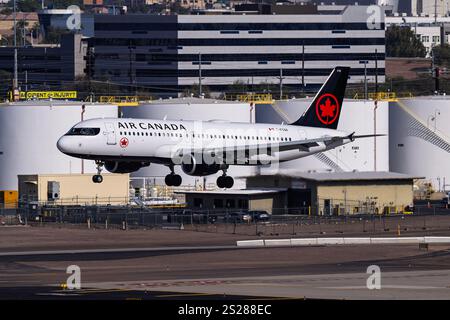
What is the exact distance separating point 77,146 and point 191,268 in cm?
2406

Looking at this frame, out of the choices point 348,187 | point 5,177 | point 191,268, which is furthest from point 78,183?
point 191,268

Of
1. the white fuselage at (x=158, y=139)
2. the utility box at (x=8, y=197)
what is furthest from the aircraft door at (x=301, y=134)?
the utility box at (x=8, y=197)

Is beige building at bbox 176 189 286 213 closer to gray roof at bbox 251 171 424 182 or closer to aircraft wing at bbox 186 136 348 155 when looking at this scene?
gray roof at bbox 251 171 424 182

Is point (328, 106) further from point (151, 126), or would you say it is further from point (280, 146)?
point (151, 126)

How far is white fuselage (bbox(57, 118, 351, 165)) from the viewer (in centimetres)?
11331

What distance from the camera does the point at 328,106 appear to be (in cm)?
14225

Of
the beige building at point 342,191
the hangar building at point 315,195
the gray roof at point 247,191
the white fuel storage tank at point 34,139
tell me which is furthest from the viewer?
the white fuel storage tank at point 34,139

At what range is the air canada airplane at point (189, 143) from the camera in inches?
4476

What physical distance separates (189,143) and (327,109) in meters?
25.9

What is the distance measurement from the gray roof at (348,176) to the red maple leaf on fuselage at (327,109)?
1163 centimetres

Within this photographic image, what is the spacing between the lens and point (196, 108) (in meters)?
169

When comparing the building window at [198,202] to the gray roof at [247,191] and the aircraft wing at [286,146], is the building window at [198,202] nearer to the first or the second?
the gray roof at [247,191]

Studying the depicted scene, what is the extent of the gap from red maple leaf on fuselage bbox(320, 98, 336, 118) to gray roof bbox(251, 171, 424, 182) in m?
11.6
